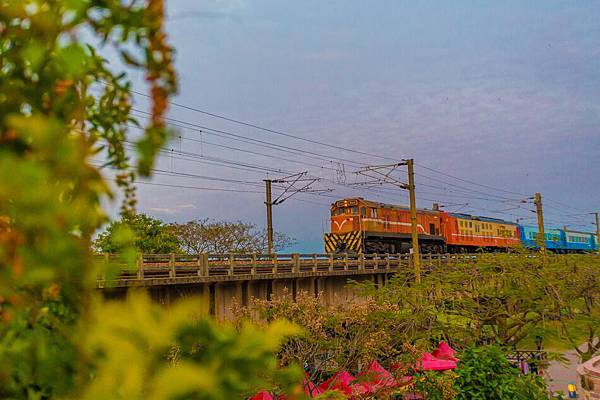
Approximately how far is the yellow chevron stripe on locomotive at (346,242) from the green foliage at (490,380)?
2259 cm

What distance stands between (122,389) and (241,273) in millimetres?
19572

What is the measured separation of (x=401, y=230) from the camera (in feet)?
114

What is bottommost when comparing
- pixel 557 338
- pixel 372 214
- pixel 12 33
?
pixel 557 338

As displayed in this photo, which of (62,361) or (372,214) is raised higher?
(372,214)

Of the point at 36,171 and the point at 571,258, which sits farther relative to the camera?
the point at 571,258

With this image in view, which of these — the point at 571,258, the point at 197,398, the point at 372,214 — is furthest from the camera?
A: the point at 372,214

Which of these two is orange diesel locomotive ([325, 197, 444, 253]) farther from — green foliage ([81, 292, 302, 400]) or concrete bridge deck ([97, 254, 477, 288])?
green foliage ([81, 292, 302, 400])

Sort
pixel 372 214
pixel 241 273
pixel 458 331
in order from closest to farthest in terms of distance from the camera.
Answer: pixel 458 331 → pixel 241 273 → pixel 372 214

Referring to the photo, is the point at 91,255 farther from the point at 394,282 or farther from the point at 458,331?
the point at 394,282

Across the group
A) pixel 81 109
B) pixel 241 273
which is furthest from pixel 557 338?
pixel 81 109

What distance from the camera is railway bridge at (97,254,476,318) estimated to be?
16828mm

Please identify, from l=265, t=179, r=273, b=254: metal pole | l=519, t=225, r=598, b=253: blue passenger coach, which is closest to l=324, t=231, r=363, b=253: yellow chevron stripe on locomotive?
l=265, t=179, r=273, b=254: metal pole

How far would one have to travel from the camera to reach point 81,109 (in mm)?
1018

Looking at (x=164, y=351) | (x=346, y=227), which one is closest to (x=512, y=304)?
(x=164, y=351)
